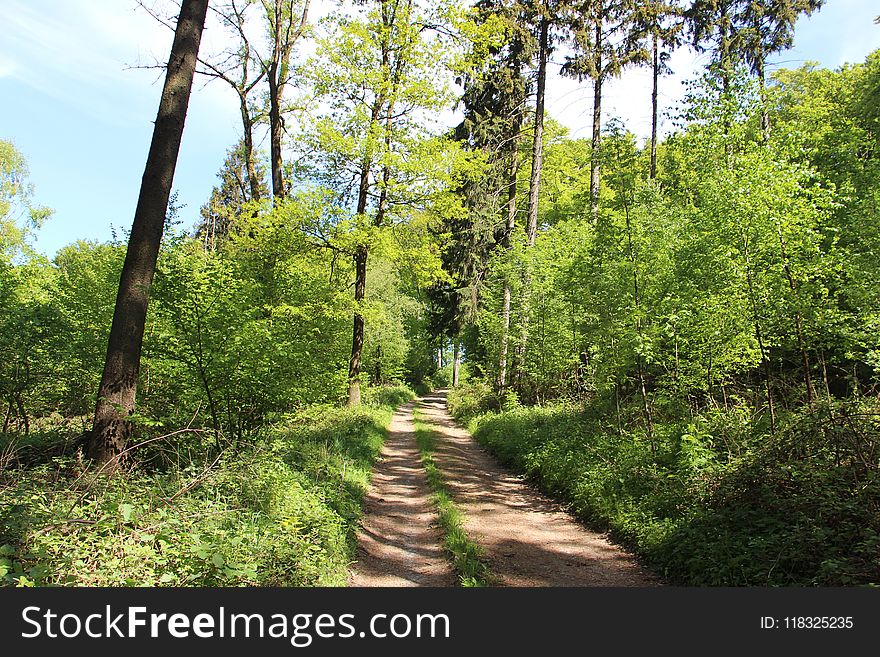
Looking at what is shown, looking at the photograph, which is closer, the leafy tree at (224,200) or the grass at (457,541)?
the grass at (457,541)

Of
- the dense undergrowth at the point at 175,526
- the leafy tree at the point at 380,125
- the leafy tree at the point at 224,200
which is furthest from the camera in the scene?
the leafy tree at the point at 224,200

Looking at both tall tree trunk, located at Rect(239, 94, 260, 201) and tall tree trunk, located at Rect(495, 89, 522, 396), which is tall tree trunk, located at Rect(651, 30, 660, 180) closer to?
tall tree trunk, located at Rect(495, 89, 522, 396)

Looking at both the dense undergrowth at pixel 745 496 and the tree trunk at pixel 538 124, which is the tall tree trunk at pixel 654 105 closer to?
the tree trunk at pixel 538 124

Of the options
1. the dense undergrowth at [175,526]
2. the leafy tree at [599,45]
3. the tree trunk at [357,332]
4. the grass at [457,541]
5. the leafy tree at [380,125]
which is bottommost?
the grass at [457,541]

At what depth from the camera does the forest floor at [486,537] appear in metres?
6.53

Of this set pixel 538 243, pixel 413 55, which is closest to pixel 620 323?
pixel 538 243

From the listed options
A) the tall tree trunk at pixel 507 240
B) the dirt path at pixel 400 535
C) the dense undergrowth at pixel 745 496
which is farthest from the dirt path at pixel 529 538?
the tall tree trunk at pixel 507 240

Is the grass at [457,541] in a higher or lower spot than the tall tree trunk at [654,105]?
lower

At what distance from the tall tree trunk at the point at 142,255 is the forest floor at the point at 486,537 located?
135 inches

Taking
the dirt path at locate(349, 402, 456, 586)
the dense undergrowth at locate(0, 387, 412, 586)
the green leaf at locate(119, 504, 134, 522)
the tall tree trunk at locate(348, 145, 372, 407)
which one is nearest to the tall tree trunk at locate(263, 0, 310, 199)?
the tall tree trunk at locate(348, 145, 372, 407)

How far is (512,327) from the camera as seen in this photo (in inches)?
731

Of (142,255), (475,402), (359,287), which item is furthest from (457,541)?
(475,402)

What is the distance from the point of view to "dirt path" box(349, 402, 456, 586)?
6539 mm

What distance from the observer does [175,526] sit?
4.83m
